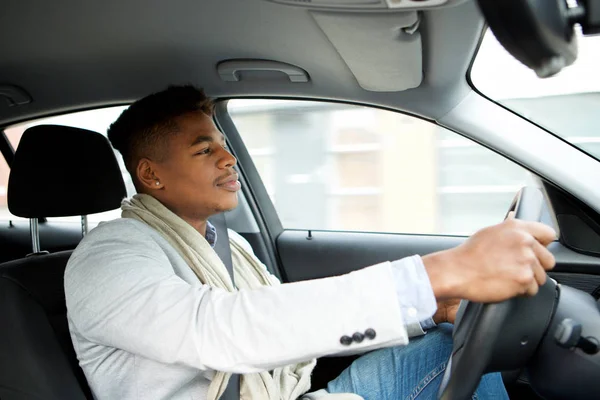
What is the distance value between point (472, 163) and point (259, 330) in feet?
6.92

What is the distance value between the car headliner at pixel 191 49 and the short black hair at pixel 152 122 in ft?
0.62

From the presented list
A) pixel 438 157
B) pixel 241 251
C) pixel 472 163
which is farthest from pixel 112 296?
pixel 438 157

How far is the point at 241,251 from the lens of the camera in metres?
2.10

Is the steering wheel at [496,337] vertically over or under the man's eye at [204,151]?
under

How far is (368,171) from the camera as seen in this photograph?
3.85 m

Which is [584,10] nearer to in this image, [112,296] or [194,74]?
[112,296]

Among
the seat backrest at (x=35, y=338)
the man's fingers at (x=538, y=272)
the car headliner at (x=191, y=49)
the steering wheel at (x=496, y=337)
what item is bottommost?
the seat backrest at (x=35, y=338)

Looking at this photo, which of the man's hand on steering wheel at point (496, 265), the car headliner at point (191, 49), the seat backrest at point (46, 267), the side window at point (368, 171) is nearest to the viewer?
the man's hand on steering wheel at point (496, 265)

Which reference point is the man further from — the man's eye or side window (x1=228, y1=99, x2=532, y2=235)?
side window (x1=228, y1=99, x2=532, y2=235)

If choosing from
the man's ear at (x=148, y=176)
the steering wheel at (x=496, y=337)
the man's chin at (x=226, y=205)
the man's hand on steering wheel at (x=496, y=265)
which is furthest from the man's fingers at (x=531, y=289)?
the man's ear at (x=148, y=176)

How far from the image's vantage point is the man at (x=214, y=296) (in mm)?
1060

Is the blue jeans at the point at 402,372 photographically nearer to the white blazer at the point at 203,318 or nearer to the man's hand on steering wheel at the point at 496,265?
the white blazer at the point at 203,318

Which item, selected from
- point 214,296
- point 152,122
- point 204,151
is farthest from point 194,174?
point 214,296

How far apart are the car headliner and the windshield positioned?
7 cm
